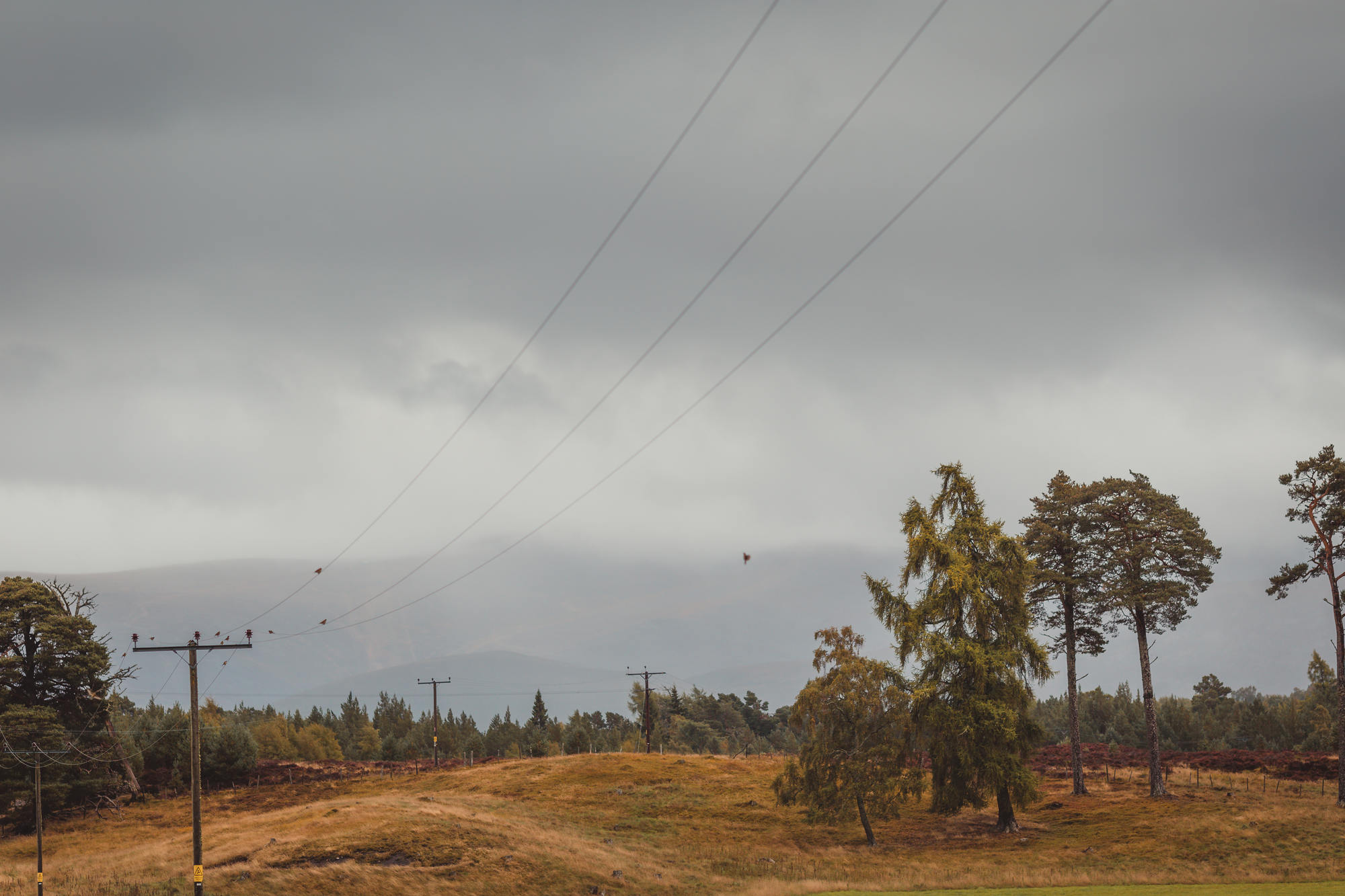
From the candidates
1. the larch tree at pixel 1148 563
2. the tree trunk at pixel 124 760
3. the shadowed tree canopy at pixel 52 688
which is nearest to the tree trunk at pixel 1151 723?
the larch tree at pixel 1148 563

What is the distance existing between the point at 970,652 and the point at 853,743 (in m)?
8.85

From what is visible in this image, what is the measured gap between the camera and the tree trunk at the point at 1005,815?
178 ft

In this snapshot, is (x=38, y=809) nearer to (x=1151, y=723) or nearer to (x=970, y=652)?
(x=970, y=652)

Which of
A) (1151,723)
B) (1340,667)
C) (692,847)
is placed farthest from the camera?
(1151,723)

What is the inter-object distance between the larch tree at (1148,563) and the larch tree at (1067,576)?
0.99m

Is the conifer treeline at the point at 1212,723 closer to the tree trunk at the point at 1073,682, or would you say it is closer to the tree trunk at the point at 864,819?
the tree trunk at the point at 1073,682

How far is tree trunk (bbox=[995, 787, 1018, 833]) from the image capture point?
178 feet

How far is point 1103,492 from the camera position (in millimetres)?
60812

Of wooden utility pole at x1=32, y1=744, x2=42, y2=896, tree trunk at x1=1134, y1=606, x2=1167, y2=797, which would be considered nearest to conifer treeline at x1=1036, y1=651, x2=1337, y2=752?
tree trunk at x1=1134, y1=606, x2=1167, y2=797

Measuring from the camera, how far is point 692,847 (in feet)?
188

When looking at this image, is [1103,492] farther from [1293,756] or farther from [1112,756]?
[1112,756]

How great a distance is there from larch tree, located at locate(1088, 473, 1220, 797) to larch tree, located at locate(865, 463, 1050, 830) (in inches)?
253

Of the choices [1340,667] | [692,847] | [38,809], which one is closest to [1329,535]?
[1340,667]

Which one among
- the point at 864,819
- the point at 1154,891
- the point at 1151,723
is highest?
the point at 1151,723
